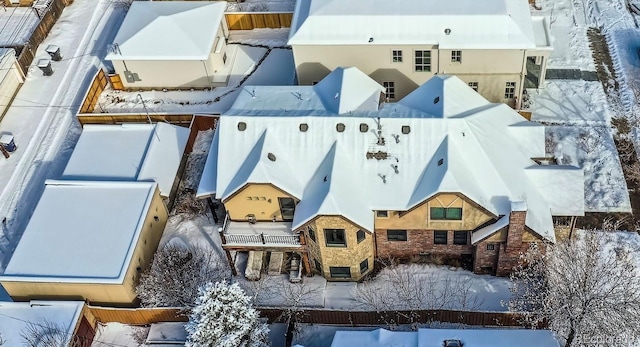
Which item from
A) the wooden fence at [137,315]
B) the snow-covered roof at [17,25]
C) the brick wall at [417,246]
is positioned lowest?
the wooden fence at [137,315]

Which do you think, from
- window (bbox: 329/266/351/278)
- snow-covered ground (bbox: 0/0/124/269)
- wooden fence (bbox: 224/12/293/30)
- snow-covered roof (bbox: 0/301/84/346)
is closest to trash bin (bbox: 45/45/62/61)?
snow-covered ground (bbox: 0/0/124/269)

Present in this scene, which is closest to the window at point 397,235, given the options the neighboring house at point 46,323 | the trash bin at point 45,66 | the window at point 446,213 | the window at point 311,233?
the window at point 446,213

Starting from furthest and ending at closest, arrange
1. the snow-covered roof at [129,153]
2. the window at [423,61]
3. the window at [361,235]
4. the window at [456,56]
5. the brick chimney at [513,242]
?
A: the window at [423,61]
the window at [456,56]
the snow-covered roof at [129,153]
the window at [361,235]
the brick chimney at [513,242]

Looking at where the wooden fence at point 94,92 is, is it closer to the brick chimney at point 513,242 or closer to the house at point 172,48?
the house at point 172,48

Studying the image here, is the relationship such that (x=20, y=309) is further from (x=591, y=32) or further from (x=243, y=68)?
(x=591, y=32)

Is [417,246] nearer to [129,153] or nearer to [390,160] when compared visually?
[390,160]

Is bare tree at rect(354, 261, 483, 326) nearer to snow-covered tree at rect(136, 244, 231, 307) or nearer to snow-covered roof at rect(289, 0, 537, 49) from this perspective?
snow-covered tree at rect(136, 244, 231, 307)
